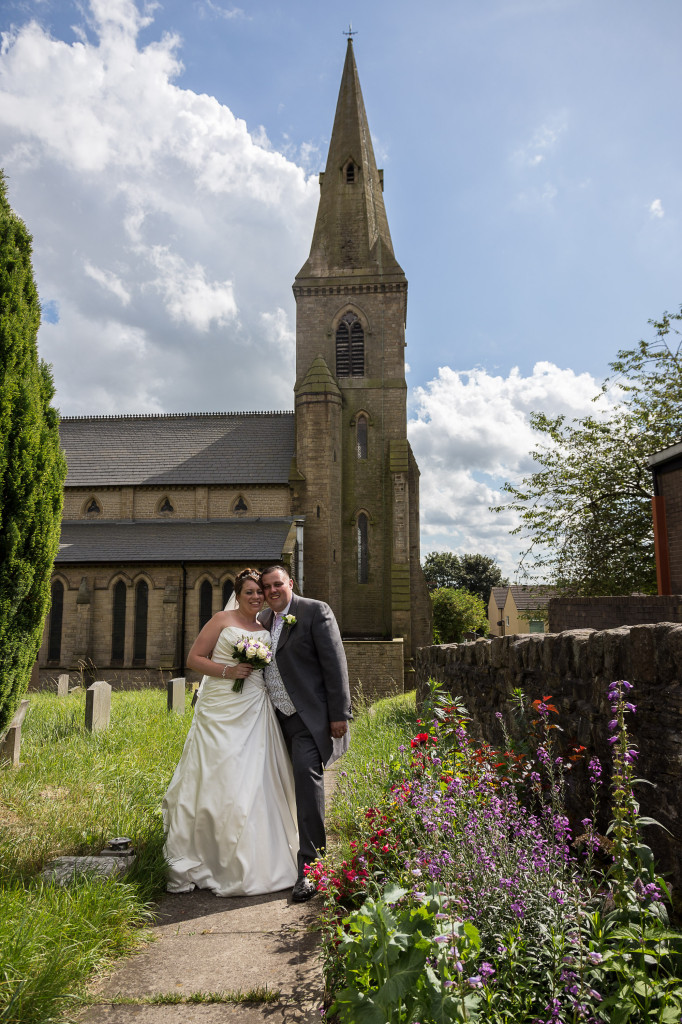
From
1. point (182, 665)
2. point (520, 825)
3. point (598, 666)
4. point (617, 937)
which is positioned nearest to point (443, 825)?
point (520, 825)

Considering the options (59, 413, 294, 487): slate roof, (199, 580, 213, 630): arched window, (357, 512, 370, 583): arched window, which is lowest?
(199, 580, 213, 630): arched window

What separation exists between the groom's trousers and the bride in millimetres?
208

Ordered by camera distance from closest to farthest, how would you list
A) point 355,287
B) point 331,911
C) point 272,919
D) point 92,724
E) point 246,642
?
point 331,911 → point 272,919 → point 246,642 → point 92,724 → point 355,287

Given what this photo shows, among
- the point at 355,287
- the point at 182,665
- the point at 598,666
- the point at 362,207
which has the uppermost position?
the point at 362,207

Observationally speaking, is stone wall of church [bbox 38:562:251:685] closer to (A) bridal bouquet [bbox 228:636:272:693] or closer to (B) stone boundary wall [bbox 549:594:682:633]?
(B) stone boundary wall [bbox 549:594:682:633]

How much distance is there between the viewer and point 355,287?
93.6 feet

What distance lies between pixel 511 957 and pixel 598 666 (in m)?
1.71

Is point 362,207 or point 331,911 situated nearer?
point 331,911

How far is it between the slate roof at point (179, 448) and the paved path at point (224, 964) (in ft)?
74.6

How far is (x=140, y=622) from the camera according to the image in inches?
937

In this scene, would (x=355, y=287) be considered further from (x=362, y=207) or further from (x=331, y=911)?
(x=331, y=911)

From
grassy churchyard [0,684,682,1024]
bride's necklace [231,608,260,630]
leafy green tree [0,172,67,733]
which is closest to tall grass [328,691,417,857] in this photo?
grassy churchyard [0,684,682,1024]

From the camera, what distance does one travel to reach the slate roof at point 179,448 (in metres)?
27.2

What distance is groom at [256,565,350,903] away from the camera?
183 inches
